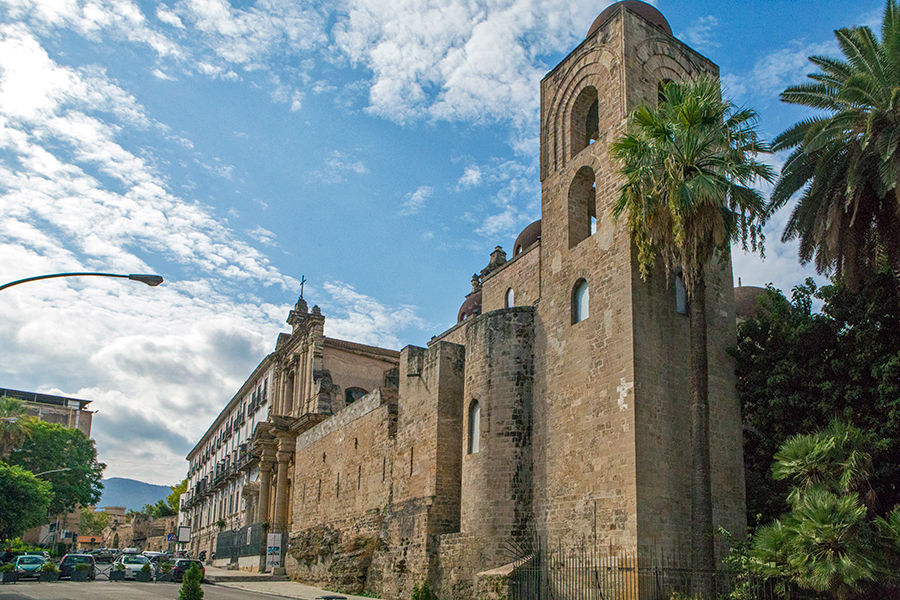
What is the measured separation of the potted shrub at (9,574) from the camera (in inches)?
1122

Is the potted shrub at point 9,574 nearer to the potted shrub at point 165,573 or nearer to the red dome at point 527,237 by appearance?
the potted shrub at point 165,573

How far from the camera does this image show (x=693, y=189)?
18062 millimetres

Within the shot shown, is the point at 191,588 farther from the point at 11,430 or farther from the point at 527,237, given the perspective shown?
the point at 11,430

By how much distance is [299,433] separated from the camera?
4184 centimetres

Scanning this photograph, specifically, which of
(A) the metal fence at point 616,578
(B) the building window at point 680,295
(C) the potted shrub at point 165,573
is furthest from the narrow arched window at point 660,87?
(C) the potted shrub at point 165,573

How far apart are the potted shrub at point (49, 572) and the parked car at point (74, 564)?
603 mm

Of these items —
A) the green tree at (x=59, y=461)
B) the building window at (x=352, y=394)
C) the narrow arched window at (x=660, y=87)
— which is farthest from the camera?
the green tree at (x=59, y=461)

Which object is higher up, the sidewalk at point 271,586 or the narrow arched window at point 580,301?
the narrow arched window at point 580,301

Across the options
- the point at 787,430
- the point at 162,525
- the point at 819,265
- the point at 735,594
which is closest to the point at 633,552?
the point at 735,594

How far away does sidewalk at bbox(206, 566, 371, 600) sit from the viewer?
26.4 metres

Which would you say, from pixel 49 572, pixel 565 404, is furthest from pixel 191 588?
pixel 49 572

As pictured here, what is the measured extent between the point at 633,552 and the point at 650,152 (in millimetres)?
9441

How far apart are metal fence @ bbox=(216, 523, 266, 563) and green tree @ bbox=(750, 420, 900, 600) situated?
28913mm

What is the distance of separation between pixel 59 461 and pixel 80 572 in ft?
104
